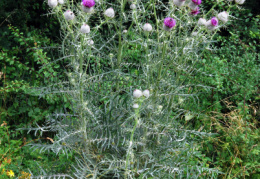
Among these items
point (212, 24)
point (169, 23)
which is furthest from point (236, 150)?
point (169, 23)

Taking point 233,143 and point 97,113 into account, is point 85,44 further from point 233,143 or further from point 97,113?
point 233,143

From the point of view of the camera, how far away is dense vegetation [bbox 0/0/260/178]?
2316 mm

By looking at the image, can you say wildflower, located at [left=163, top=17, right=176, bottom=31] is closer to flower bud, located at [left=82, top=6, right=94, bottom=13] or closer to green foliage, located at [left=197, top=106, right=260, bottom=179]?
flower bud, located at [left=82, top=6, right=94, bottom=13]

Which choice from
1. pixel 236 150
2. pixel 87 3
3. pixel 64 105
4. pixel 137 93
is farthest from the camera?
pixel 236 150

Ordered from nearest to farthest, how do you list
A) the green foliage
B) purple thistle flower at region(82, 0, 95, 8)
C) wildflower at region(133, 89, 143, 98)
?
Answer: wildflower at region(133, 89, 143, 98), purple thistle flower at region(82, 0, 95, 8), the green foliage

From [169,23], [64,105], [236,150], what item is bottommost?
[236,150]

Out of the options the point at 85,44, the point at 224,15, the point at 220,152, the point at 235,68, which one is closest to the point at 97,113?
the point at 85,44

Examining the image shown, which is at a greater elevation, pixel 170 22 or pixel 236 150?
Answer: pixel 170 22

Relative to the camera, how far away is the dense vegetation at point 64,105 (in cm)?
232

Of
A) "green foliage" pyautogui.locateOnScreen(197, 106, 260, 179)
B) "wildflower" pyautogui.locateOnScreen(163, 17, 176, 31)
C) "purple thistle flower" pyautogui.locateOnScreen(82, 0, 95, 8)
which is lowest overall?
"green foliage" pyautogui.locateOnScreen(197, 106, 260, 179)

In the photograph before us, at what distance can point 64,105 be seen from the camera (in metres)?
2.29

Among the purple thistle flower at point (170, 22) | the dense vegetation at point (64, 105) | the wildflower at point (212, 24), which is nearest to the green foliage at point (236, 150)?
the dense vegetation at point (64, 105)

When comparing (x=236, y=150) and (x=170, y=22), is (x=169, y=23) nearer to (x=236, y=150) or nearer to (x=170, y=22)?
Result: (x=170, y=22)

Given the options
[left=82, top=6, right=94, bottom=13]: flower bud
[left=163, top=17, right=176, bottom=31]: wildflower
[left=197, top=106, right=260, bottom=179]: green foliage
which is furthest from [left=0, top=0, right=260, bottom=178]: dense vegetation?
[left=163, top=17, right=176, bottom=31]: wildflower
